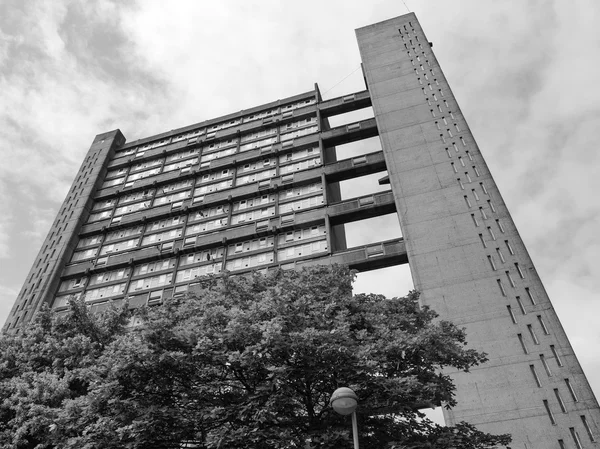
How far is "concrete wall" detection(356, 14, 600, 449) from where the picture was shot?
2620 centimetres

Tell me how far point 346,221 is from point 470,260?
12.1m

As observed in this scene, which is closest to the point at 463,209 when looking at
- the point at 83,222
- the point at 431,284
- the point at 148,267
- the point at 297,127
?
the point at 431,284

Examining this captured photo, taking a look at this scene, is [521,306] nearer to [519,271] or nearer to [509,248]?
[519,271]

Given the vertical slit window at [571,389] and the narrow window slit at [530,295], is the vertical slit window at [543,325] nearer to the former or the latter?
the narrow window slit at [530,295]

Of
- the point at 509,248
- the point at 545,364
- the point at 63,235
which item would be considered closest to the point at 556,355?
the point at 545,364

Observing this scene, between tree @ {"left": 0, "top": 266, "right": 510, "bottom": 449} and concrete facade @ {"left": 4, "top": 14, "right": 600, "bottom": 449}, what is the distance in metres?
12.6

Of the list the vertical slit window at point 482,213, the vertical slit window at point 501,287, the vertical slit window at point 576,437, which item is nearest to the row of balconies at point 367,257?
the vertical slit window at point 482,213

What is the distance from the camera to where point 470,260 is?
3288 cm

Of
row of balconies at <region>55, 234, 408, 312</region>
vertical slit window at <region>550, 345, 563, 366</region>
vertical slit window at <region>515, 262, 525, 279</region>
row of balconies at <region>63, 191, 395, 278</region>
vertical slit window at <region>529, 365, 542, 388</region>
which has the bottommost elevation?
vertical slit window at <region>529, 365, 542, 388</region>

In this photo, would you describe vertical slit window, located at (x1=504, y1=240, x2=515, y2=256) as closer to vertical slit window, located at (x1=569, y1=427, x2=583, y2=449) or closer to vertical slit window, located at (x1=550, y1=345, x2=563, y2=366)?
vertical slit window, located at (x1=550, y1=345, x2=563, y2=366)

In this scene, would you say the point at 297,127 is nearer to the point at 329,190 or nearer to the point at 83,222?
the point at 329,190

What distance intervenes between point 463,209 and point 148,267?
28.8 metres

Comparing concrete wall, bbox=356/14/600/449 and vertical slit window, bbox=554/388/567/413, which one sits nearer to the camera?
vertical slit window, bbox=554/388/567/413

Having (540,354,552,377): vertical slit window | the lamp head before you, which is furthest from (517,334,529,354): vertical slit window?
the lamp head
